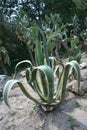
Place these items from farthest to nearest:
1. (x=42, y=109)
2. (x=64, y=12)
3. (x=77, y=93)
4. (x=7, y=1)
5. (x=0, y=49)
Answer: (x=7, y=1) < (x=64, y=12) < (x=0, y=49) < (x=77, y=93) < (x=42, y=109)

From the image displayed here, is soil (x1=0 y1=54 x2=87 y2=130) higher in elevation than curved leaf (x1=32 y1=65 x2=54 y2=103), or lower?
lower

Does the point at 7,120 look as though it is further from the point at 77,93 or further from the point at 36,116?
the point at 77,93

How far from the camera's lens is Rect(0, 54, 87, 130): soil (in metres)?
3.77

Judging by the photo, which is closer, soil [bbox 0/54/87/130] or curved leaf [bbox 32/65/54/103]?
curved leaf [bbox 32/65/54/103]

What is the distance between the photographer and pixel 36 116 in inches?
159

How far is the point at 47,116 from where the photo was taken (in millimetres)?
3977

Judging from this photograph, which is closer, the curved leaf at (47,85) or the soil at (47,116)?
the curved leaf at (47,85)

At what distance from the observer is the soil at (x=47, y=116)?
3.77 meters

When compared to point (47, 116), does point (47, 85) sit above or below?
above

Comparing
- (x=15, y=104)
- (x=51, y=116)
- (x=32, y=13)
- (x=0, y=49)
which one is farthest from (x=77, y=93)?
(x=32, y=13)

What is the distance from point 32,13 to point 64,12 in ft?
12.0

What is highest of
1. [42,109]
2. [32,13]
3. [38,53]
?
[38,53]

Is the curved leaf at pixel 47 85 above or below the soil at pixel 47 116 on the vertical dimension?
above

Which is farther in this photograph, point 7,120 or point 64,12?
point 64,12
